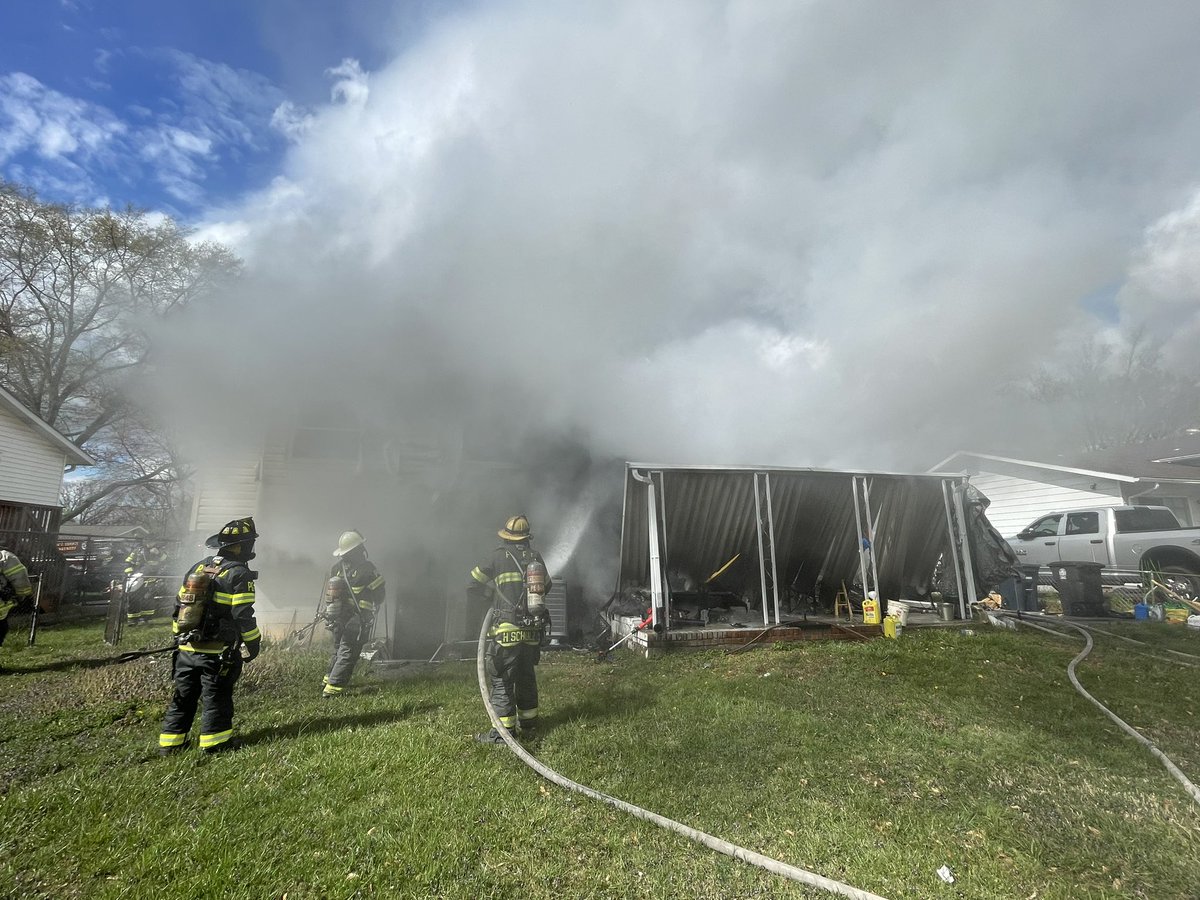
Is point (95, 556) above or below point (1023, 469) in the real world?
below

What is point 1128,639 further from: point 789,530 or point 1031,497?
point 1031,497

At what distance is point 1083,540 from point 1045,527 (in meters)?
0.99

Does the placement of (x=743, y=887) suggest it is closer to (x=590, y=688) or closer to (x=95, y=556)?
(x=590, y=688)

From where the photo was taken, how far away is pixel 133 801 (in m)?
3.31

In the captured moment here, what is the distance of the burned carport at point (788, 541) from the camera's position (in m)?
8.55

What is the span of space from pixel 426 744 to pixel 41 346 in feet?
74.7

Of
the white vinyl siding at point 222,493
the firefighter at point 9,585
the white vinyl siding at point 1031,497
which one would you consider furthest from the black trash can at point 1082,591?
the firefighter at point 9,585

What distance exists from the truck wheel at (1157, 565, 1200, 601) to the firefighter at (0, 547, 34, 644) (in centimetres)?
1644

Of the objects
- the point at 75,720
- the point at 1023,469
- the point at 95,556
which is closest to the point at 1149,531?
the point at 1023,469

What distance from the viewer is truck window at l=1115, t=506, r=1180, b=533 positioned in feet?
37.6

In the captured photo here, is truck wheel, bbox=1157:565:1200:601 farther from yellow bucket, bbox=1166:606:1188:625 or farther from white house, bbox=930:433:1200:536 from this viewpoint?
white house, bbox=930:433:1200:536

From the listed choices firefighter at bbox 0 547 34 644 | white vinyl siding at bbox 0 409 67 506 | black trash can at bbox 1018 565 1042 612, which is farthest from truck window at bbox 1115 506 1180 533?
white vinyl siding at bbox 0 409 67 506

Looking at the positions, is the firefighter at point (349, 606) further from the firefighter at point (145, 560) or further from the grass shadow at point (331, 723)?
the firefighter at point (145, 560)

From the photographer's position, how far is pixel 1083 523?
40.1 feet
